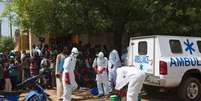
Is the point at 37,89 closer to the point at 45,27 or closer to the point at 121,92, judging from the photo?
the point at 121,92

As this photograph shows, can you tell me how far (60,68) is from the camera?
49.2ft

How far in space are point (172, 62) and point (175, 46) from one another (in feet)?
2.19

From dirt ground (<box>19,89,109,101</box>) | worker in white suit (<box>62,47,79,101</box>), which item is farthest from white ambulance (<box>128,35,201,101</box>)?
worker in white suit (<box>62,47,79,101</box>)

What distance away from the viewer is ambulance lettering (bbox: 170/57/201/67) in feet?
46.5

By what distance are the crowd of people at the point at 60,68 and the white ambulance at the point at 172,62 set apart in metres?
1.36

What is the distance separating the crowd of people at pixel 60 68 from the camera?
16094mm

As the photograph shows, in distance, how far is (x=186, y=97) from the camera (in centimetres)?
1472

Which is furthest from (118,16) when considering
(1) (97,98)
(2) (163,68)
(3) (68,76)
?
(3) (68,76)

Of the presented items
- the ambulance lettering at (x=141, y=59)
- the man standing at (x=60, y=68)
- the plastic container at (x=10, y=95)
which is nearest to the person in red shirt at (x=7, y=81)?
the man standing at (x=60, y=68)

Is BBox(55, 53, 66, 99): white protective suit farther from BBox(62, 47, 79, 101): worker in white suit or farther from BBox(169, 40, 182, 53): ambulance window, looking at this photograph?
BBox(169, 40, 182, 53): ambulance window

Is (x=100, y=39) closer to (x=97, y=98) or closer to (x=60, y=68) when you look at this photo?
(x=97, y=98)

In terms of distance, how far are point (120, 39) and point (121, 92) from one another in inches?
333

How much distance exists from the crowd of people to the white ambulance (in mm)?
1357

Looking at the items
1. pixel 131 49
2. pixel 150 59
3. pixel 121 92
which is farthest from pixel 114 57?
pixel 121 92
